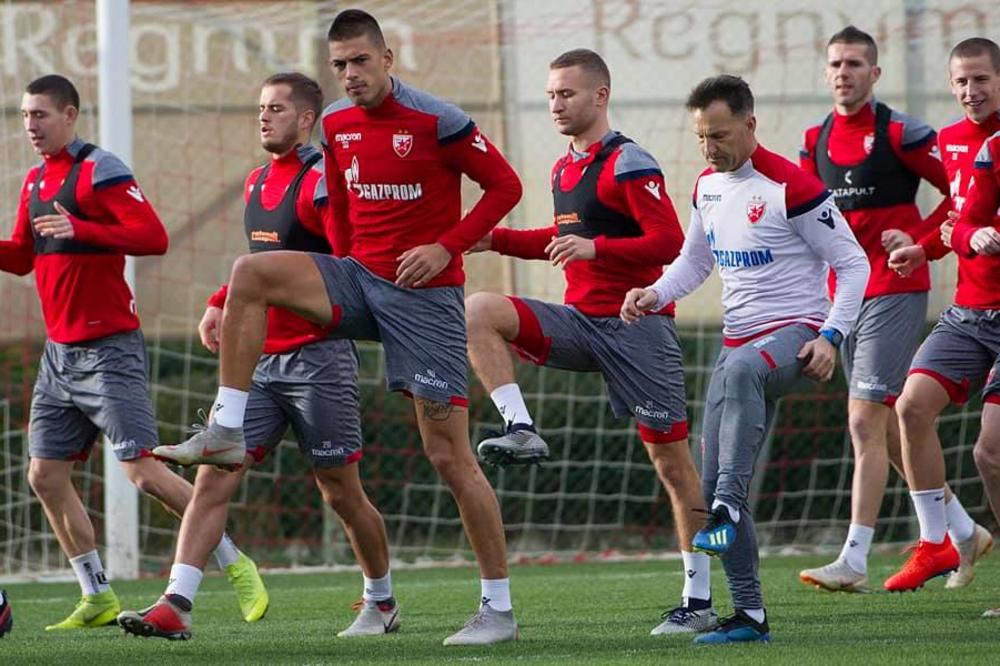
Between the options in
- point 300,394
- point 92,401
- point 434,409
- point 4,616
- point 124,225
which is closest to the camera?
point 434,409

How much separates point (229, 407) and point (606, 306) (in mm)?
1717

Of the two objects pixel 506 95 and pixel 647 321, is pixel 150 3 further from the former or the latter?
pixel 647 321

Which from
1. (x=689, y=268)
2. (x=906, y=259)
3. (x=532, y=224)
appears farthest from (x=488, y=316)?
(x=532, y=224)

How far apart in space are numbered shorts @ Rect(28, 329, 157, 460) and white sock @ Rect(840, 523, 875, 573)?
3262 millimetres

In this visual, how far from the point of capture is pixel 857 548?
8297 mm

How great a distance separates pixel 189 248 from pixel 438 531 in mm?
2826

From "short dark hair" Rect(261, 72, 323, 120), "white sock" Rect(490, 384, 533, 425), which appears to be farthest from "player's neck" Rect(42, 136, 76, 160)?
"white sock" Rect(490, 384, 533, 425)

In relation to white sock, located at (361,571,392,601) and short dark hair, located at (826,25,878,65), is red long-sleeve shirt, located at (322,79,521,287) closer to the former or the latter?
white sock, located at (361,571,392,601)

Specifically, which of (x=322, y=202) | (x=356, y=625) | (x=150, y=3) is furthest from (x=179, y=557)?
(x=150, y=3)

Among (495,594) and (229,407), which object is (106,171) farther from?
(495,594)

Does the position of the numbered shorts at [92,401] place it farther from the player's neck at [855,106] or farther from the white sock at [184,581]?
the player's neck at [855,106]

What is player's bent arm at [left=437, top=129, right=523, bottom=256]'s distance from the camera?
6.43m

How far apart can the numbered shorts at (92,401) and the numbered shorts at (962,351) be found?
3468 mm

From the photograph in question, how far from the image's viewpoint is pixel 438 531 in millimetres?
12953
